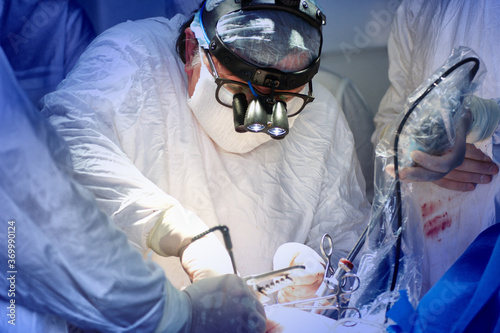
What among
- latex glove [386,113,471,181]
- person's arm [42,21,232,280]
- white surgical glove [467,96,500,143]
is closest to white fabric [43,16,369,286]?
person's arm [42,21,232,280]

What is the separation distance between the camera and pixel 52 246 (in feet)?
2.29

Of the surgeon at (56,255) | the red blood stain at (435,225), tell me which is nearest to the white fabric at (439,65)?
the red blood stain at (435,225)

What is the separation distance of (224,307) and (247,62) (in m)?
0.65

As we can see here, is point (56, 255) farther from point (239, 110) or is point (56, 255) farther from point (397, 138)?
point (397, 138)

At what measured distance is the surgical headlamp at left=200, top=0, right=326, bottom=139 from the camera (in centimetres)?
119

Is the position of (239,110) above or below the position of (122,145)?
above

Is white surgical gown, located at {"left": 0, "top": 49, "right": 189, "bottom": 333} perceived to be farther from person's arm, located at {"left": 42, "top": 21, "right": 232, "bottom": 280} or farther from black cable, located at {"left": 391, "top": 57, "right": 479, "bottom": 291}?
black cable, located at {"left": 391, "top": 57, "right": 479, "bottom": 291}

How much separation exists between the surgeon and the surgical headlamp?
0.53 m

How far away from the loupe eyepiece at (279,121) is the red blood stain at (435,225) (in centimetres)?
53

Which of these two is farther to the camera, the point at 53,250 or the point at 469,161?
the point at 469,161

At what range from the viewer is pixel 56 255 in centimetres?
70

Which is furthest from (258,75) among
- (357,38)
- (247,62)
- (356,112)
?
(356,112)

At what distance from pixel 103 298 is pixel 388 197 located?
767mm

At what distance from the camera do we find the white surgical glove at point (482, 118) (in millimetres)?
1208
